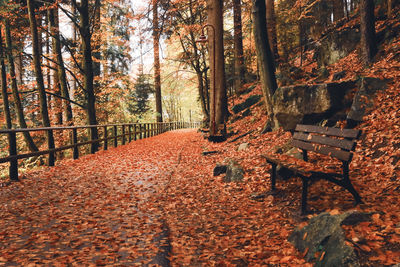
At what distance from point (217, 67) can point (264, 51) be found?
371 cm

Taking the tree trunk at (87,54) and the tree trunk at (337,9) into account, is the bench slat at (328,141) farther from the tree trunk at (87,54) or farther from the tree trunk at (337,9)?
the tree trunk at (337,9)

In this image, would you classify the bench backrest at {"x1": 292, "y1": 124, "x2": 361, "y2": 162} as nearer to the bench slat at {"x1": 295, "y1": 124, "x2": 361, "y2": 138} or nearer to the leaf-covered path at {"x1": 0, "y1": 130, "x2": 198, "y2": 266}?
the bench slat at {"x1": 295, "y1": 124, "x2": 361, "y2": 138}

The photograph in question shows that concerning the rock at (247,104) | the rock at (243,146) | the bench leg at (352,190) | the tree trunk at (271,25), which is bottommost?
the bench leg at (352,190)

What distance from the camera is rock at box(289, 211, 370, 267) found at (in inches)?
87.9

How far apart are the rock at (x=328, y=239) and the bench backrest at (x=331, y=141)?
91 cm

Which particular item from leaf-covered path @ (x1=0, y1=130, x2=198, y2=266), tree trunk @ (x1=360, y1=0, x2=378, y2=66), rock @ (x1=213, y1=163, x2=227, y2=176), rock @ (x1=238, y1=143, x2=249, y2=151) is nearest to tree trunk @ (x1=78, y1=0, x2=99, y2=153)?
leaf-covered path @ (x1=0, y1=130, x2=198, y2=266)

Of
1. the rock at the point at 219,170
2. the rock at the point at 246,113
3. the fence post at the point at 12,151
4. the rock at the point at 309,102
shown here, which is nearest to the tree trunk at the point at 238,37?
the rock at the point at 246,113

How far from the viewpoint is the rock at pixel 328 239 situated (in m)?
2.23

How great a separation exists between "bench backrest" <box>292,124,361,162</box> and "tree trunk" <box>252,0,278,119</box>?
3.82m

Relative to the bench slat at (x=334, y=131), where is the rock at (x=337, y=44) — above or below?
above

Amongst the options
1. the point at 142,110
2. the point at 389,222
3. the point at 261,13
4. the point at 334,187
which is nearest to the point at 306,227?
the point at 389,222

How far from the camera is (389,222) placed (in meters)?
2.84

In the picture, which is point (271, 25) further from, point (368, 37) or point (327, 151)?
point (327, 151)

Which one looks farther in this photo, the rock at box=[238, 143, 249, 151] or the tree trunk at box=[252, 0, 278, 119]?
the rock at box=[238, 143, 249, 151]
